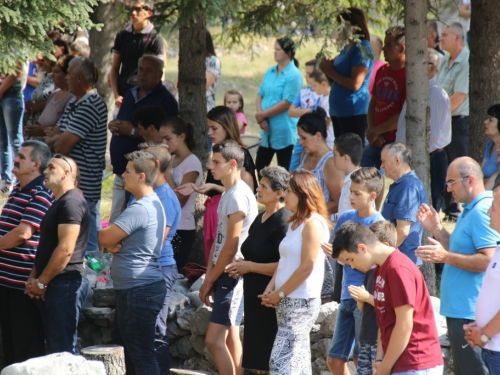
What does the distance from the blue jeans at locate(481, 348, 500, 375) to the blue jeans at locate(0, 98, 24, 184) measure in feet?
27.3

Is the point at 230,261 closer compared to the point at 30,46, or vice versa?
the point at 230,261

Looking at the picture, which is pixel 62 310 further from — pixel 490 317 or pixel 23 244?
pixel 490 317

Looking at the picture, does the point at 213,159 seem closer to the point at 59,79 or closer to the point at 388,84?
the point at 388,84

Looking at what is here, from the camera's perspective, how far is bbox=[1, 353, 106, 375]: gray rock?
4.49 metres

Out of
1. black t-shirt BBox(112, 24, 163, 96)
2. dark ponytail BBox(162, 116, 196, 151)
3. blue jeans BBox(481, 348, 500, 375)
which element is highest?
black t-shirt BBox(112, 24, 163, 96)

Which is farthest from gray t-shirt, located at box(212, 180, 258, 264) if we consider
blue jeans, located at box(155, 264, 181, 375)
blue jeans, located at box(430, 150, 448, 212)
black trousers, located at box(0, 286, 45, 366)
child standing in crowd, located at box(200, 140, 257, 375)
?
blue jeans, located at box(430, 150, 448, 212)

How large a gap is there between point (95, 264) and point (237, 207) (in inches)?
93.8

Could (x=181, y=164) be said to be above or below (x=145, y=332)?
above

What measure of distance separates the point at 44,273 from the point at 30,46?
1.97 metres

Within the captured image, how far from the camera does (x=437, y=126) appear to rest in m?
7.64

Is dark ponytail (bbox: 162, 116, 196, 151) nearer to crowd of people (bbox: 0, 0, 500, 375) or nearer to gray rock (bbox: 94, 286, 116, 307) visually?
crowd of people (bbox: 0, 0, 500, 375)

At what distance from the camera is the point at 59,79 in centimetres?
856

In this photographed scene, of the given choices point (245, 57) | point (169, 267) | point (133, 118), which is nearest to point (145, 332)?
point (169, 267)

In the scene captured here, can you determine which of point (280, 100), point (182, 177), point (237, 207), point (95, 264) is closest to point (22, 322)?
point (95, 264)
